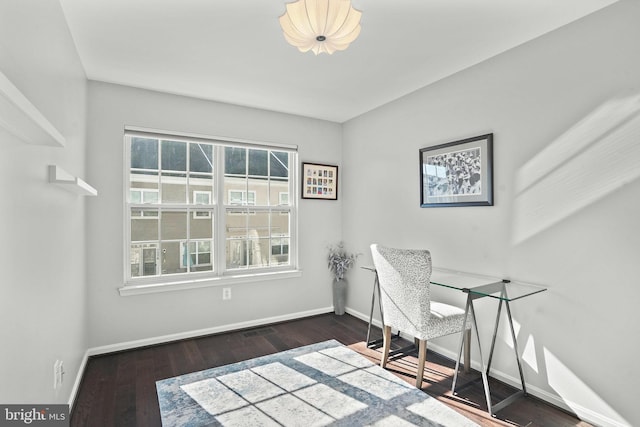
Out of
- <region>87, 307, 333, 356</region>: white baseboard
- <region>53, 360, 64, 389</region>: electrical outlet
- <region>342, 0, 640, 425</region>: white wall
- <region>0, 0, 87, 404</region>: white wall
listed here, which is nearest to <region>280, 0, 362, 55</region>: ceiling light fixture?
<region>0, 0, 87, 404</region>: white wall

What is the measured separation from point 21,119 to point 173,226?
98.2 inches

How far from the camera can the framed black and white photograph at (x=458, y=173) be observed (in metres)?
2.66

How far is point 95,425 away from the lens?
2.05 m

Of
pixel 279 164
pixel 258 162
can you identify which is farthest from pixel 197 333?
pixel 279 164

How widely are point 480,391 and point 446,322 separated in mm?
553

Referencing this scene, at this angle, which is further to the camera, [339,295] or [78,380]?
[339,295]

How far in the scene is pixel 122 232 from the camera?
316 centimetres

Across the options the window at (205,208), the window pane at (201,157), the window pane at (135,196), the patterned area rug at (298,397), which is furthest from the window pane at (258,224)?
the patterned area rug at (298,397)

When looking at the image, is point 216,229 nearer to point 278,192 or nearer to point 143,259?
point 143,259

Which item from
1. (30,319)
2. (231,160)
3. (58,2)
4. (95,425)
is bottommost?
(95,425)

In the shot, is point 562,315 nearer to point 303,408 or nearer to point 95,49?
point 303,408

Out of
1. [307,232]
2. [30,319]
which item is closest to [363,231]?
[307,232]

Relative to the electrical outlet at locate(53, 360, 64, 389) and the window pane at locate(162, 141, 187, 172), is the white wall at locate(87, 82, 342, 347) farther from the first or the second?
the electrical outlet at locate(53, 360, 64, 389)

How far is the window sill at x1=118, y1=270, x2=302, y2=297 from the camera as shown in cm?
317
